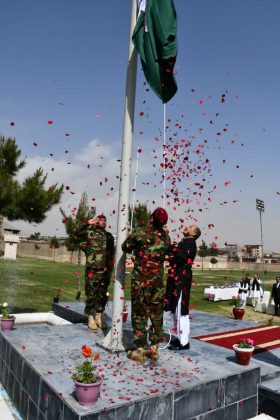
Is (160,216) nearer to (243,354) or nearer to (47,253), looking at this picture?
(243,354)

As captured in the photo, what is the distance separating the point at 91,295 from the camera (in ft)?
22.6

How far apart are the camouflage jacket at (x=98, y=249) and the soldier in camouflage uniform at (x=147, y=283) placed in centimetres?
162

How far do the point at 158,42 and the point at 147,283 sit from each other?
11.4ft

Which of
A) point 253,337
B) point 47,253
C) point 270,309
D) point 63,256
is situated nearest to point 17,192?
point 253,337

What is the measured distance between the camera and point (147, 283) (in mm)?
5184

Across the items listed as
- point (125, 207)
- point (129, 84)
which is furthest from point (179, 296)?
point (129, 84)

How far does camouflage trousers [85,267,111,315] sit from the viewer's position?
22.7ft

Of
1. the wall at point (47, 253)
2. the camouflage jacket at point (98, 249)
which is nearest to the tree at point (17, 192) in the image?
the camouflage jacket at point (98, 249)

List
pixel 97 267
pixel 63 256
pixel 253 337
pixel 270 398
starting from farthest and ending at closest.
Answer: pixel 63 256
pixel 253 337
pixel 97 267
pixel 270 398

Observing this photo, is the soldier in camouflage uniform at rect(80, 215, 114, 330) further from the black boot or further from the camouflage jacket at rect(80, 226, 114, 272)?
the black boot

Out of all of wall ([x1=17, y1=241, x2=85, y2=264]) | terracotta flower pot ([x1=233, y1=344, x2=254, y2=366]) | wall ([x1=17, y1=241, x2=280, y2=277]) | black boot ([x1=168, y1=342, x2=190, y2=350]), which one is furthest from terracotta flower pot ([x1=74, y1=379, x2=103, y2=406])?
wall ([x1=17, y1=241, x2=280, y2=277])

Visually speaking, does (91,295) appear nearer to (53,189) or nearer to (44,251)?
(53,189)

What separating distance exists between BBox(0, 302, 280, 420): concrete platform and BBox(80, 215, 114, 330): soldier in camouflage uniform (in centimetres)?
77

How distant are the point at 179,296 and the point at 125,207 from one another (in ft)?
5.74
